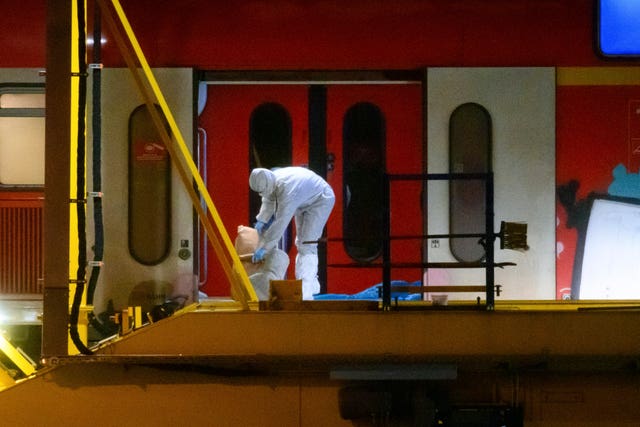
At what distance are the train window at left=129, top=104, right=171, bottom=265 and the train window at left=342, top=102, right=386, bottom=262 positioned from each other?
1.44m

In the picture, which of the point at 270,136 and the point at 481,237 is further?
the point at 270,136

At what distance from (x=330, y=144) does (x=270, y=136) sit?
493mm

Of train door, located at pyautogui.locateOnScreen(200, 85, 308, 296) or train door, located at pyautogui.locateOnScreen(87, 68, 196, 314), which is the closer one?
train door, located at pyautogui.locateOnScreen(87, 68, 196, 314)

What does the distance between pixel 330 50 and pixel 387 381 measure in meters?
2.88

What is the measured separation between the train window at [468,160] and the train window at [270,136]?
4.46ft

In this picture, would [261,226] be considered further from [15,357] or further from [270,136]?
[15,357]

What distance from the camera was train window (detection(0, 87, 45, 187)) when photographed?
5238 millimetres

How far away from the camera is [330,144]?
598 centimetres

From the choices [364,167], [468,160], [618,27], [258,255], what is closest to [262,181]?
[258,255]

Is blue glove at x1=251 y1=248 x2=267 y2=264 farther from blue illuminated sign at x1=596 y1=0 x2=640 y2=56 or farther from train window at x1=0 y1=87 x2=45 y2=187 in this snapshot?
blue illuminated sign at x1=596 y1=0 x2=640 y2=56

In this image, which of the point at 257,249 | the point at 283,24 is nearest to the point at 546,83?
the point at 283,24

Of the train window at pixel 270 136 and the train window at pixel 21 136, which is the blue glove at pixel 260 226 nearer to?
the train window at pixel 270 136

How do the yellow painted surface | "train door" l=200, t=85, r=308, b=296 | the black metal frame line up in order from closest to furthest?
1. the black metal frame
2. the yellow painted surface
3. "train door" l=200, t=85, r=308, b=296

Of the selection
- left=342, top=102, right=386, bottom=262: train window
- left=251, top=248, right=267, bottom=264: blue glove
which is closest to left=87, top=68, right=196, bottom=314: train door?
left=251, top=248, right=267, bottom=264: blue glove
